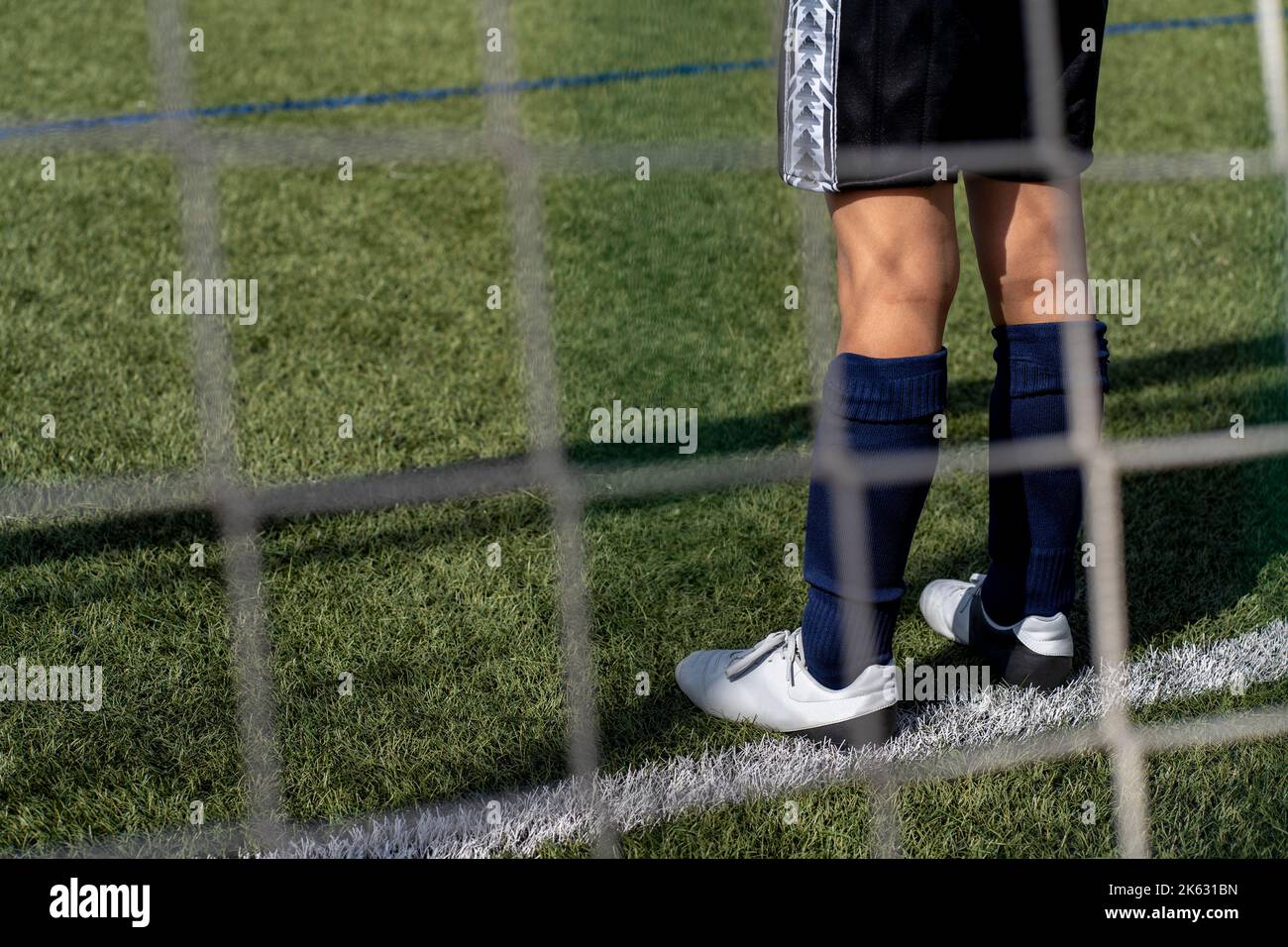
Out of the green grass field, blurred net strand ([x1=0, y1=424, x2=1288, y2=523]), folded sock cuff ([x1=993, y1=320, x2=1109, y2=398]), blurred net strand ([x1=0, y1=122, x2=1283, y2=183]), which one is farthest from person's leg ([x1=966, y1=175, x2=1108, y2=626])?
blurred net strand ([x1=0, y1=122, x2=1283, y2=183])

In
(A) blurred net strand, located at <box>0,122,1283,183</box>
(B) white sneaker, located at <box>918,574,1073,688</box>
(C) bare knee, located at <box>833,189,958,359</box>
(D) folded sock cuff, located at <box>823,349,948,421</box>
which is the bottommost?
(B) white sneaker, located at <box>918,574,1073,688</box>

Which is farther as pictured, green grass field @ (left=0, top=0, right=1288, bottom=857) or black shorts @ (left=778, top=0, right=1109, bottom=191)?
green grass field @ (left=0, top=0, right=1288, bottom=857)

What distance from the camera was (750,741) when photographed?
1584mm

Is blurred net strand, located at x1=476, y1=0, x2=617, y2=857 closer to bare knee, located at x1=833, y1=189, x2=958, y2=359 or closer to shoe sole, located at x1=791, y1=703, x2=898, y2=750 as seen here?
shoe sole, located at x1=791, y1=703, x2=898, y2=750

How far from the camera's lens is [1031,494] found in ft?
5.11

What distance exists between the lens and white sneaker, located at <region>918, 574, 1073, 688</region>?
1639 mm

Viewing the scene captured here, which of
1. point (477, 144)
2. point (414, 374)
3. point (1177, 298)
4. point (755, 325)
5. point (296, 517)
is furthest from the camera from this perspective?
point (477, 144)

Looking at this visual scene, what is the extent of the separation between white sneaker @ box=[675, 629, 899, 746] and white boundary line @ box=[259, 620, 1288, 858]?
3 cm

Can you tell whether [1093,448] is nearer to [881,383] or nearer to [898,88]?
[881,383]

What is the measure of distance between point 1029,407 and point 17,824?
1.21m

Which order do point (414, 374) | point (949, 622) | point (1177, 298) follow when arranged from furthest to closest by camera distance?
point (1177, 298)
point (414, 374)
point (949, 622)
